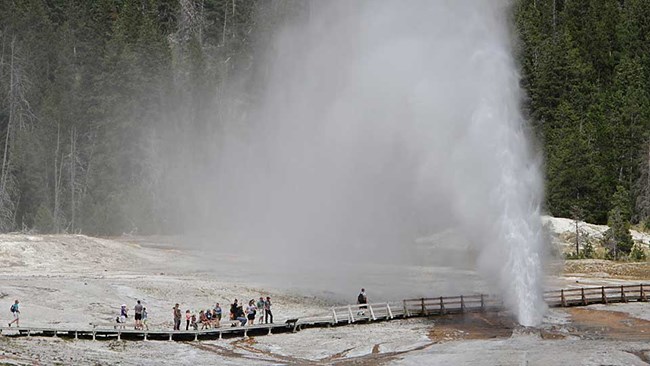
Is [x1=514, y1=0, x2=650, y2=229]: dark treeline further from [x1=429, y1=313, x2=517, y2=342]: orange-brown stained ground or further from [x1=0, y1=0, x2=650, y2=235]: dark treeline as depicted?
[x1=429, y1=313, x2=517, y2=342]: orange-brown stained ground

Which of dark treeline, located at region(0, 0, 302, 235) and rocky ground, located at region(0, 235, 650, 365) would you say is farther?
dark treeline, located at region(0, 0, 302, 235)

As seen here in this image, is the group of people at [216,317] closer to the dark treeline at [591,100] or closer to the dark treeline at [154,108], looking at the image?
the dark treeline at [591,100]

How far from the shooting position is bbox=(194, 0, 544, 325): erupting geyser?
40.8m

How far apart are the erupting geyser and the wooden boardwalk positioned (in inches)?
95.2

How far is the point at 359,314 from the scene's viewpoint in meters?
37.1

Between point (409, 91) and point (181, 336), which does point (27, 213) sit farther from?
point (181, 336)

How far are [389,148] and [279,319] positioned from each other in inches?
1063

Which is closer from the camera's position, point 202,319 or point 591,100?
point 202,319

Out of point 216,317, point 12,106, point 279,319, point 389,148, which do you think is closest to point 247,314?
point 216,317

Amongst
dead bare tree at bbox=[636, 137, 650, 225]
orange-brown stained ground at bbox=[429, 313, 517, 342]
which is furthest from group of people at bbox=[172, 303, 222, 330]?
dead bare tree at bbox=[636, 137, 650, 225]

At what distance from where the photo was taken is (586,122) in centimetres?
8675

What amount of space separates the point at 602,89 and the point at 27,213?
6316 cm

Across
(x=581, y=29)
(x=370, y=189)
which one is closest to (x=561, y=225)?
(x=370, y=189)

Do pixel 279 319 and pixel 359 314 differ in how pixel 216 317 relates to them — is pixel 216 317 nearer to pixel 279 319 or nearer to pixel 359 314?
pixel 279 319
